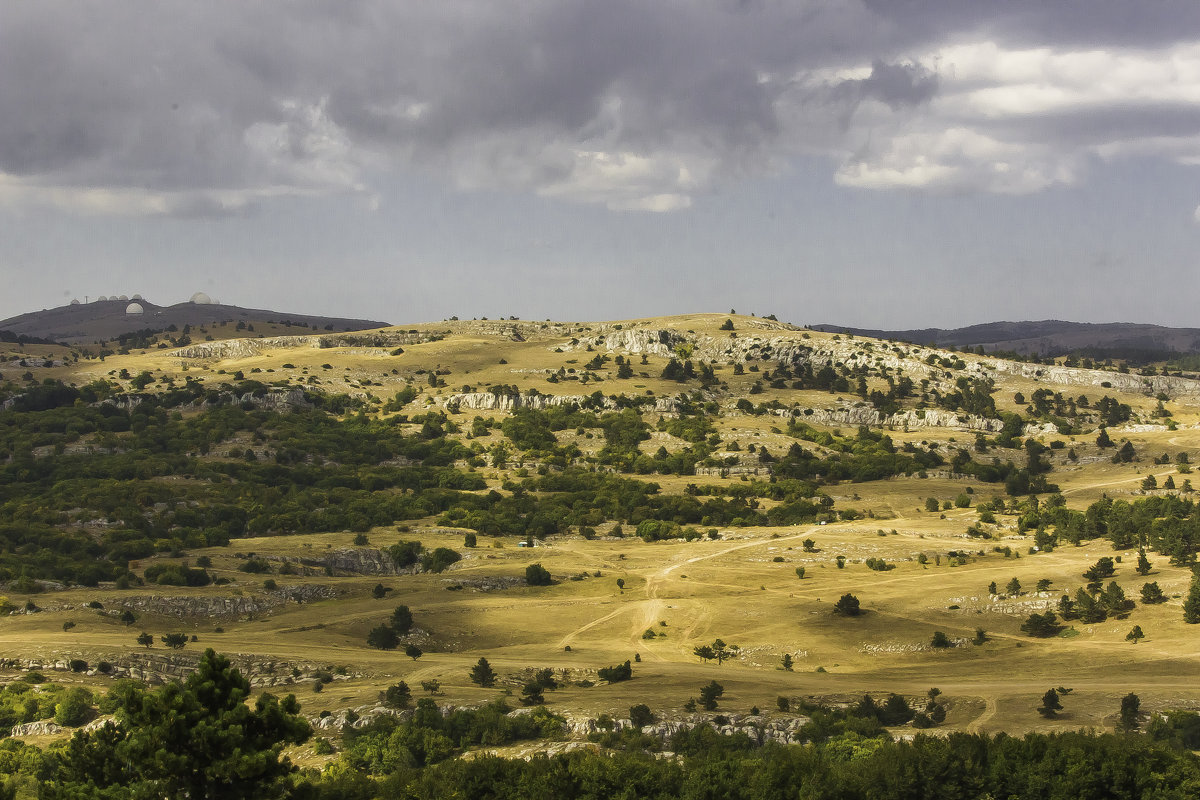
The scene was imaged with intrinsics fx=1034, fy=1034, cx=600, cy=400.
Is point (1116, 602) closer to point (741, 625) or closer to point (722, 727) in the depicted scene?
point (741, 625)

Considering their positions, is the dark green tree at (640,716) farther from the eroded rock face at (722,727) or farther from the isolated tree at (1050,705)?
the isolated tree at (1050,705)

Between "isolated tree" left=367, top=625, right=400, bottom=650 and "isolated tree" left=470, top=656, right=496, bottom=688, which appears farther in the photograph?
"isolated tree" left=367, top=625, right=400, bottom=650

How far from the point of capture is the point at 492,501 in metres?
120

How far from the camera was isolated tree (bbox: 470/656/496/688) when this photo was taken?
58.2m

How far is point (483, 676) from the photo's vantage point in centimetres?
5847

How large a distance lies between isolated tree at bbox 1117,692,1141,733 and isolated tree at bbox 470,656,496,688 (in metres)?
31.9

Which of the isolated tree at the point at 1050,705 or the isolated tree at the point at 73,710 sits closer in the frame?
the isolated tree at the point at 73,710

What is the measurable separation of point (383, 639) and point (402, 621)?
347 cm

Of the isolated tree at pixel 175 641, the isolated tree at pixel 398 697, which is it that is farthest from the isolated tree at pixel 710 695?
the isolated tree at pixel 175 641

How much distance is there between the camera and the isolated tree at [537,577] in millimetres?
89625

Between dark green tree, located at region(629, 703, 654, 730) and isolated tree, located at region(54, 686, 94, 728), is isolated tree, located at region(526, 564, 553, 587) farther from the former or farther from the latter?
isolated tree, located at region(54, 686, 94, 728)

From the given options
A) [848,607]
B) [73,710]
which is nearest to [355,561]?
[848,607]

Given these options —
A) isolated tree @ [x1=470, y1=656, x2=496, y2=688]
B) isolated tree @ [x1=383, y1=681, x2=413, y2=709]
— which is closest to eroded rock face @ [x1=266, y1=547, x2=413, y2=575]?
isolated tree @ [x1=470, y1=656, x2=496, y2=688]

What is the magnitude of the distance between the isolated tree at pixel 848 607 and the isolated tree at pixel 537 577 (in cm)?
2616
